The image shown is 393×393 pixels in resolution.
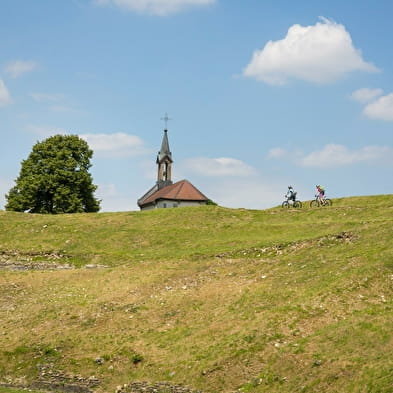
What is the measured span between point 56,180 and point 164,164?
120 feet

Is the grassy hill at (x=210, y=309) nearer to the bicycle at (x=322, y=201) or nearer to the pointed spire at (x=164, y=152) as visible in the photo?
the bicycle at (x=322, y=201)

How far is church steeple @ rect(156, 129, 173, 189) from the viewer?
115125 mm

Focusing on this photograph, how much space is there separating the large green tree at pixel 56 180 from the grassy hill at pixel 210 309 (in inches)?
1224

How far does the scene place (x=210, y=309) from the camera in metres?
31.6

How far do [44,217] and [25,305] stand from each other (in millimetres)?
22619

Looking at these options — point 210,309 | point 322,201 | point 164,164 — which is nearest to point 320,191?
point 322,201

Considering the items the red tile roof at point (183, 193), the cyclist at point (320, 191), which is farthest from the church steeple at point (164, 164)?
the cyclist at point (320, 191)

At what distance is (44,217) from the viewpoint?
57.8m

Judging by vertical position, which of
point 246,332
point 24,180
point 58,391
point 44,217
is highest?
point 24,180

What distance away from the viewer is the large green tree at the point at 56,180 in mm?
81000

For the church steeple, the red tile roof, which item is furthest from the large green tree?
the church steeple

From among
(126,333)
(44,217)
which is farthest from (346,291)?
(44,217)

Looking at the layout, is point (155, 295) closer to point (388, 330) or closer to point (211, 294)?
point (211, 294)

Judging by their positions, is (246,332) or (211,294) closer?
(246,332)
